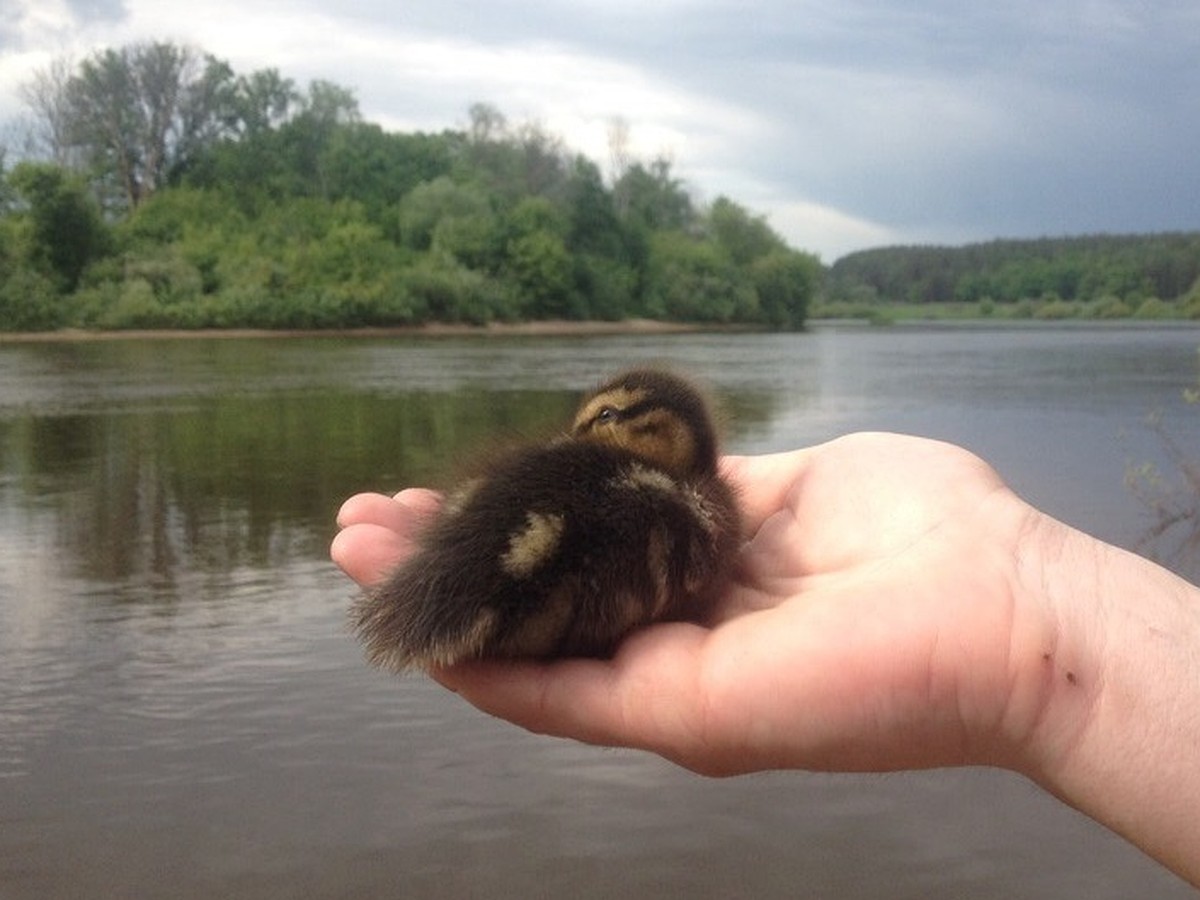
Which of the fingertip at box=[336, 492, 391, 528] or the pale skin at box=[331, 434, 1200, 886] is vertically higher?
the fingertip at box=[336, 492, 391, 528]

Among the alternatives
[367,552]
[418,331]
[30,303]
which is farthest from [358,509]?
[418,331]

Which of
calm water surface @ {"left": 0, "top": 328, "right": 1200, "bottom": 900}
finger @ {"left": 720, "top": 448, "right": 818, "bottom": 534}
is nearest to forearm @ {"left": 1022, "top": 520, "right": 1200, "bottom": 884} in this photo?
finger @ {"left": 720, "top": 448, "right": 818, "bottom": 534}

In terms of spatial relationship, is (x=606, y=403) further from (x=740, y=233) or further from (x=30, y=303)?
(x=740, y=233)

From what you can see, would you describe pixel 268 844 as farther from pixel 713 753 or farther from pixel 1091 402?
pixel 1091 402

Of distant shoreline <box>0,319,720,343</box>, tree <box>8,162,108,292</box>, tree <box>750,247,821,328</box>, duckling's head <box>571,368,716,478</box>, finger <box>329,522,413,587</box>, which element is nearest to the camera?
finger <box>329,522,413,587</box>

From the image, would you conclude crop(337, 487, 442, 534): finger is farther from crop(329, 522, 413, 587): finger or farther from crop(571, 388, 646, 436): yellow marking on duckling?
crop(571, 388, 646, 436): yellow marking on duckling

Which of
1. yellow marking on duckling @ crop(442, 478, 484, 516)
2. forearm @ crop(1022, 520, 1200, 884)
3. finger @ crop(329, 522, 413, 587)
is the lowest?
forearm @ crop(1022, 520, 1200, 884)

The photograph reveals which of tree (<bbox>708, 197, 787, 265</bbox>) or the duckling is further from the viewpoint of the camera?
tree (<bbox>708, 197, 787, 265</bbox>)
